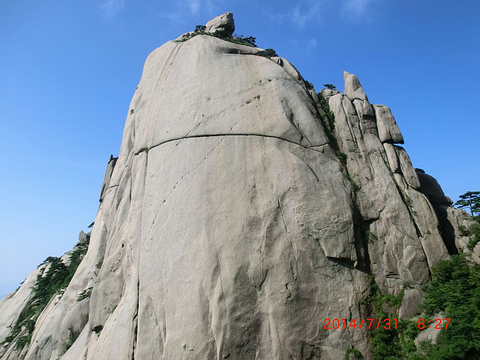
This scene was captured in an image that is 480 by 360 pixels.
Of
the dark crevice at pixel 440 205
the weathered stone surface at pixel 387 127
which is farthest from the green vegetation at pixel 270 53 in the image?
the dark crevice at pixel 440 205

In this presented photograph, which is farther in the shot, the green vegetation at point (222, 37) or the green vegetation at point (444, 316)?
the green vegetation at point (222, 37)

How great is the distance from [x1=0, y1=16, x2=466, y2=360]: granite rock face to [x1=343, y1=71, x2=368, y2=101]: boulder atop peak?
132mm

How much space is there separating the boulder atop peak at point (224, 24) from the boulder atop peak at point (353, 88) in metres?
10.5

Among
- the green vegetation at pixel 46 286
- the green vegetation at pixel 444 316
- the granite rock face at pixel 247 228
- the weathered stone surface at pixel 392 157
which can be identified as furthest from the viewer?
the green vegetation at pixel 46 286

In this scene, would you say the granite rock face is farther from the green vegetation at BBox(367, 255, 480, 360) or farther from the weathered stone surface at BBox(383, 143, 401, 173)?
the green vegetation at BBox(367, 255, 480, 360)

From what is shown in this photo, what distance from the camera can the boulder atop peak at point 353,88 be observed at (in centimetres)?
2050

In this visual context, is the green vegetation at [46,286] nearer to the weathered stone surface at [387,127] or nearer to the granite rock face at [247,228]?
the granite rock face at [247,228]

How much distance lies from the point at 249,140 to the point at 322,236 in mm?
5700

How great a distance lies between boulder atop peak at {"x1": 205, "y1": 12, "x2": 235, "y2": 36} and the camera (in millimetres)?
26453

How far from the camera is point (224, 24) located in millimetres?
26453

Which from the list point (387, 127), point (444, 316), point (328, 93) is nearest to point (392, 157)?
point (387, 127)

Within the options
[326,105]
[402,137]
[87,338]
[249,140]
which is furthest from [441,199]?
[87,338]

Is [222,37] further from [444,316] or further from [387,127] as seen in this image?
[444,316]

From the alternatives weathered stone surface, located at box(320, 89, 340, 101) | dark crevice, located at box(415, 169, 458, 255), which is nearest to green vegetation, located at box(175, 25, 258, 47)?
weathered stone surface, located at box(320, 89, 340, 101)
